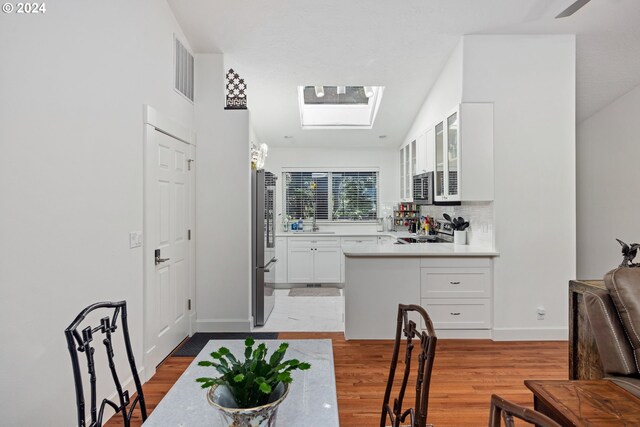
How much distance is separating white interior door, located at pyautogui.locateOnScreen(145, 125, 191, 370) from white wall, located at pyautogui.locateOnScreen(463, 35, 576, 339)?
3.05 metres

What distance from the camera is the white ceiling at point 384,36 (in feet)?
10.9

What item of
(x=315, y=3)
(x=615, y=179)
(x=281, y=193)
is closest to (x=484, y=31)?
(x=315, y=3)

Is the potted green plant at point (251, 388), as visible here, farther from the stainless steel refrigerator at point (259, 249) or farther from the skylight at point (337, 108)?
the skylight at point (337, 108)

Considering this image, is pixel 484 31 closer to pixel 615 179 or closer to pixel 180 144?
pixel 615 179

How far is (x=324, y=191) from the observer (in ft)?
22.7

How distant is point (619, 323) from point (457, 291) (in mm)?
1931

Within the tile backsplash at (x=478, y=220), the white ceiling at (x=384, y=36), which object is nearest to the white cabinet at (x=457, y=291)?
the tile backsplash at (x=478, y=220)

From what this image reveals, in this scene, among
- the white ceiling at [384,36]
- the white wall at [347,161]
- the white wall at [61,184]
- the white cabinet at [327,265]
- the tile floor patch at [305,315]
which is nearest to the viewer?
the white wall at [61,184]

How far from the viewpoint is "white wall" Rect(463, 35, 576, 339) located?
3.67 meters

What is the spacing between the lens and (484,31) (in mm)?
3637

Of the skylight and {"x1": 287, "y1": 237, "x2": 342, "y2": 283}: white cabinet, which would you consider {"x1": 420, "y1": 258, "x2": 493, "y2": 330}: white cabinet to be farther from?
the skylight

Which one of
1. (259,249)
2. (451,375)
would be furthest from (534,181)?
(259,249)

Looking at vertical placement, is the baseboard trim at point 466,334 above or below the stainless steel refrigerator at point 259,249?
below

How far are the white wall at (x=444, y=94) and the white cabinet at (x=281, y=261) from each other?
268 cm
